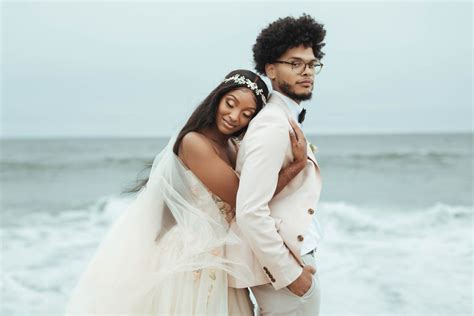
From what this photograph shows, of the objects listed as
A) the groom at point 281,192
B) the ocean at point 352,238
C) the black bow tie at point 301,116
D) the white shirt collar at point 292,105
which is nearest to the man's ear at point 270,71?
the groom at point 281,192

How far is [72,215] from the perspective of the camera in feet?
49.3

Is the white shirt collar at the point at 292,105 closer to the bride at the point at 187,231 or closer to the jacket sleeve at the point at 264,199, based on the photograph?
the bride at the point at 187,231

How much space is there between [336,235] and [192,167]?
8571 mm

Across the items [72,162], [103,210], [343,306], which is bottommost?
[72,162]

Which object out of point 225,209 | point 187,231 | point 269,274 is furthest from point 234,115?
point 269,274

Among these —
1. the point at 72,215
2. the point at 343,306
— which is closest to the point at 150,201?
the point at 343,306

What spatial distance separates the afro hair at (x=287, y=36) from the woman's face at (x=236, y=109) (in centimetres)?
26

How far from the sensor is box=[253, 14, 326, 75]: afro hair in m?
2.86

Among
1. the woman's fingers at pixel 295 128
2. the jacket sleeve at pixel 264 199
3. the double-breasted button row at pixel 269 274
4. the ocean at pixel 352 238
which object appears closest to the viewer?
the jacket sleeve at pixel 264 199

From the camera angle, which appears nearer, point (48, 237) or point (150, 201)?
point (150, 201)

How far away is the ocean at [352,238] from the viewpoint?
274 inches

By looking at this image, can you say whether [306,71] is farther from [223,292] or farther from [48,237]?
[48,237]

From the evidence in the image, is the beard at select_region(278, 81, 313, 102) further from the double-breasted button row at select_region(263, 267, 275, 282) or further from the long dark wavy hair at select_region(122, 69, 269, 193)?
the double-breasted button row at select_region(263, 267, 275, 282)

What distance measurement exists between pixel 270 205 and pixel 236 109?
517 mm
